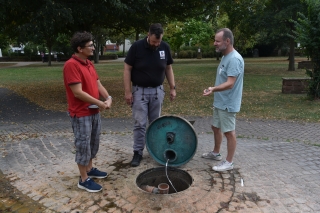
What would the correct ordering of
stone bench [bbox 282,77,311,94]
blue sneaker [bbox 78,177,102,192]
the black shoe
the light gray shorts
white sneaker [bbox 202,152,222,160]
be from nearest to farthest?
blue sneaker [bbox 78,177,102,192] → the light gray shorts → the black shoe → white sneaker [bbox 202,152,222,160] → stone bench [bbox 282,77,311,94]

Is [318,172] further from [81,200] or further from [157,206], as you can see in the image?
[81,200]

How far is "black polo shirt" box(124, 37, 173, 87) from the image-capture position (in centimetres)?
432

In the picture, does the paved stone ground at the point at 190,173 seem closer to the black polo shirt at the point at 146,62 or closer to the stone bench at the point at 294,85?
the black polo shirt at the point at 146,62

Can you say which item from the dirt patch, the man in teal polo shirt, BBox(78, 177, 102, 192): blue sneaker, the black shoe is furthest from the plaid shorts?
the man in teal polo shirt

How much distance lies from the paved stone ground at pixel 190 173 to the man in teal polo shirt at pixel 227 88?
1.87 ft

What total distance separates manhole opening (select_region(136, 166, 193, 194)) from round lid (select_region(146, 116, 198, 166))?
12 cm

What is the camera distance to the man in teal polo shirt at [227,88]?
12.9ft

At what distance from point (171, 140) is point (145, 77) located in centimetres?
97

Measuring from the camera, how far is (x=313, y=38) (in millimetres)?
10148

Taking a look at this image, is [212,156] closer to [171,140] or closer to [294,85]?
[171,140]

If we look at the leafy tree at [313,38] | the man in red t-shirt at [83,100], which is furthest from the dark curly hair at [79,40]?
the leafy tree at [313,38]

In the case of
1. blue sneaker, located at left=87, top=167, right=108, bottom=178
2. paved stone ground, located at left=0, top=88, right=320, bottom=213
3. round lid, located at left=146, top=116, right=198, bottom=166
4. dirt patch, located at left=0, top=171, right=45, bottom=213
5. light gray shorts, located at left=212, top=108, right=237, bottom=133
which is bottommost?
dirt patch, located at left=0, top=171, right=45, bottom=213

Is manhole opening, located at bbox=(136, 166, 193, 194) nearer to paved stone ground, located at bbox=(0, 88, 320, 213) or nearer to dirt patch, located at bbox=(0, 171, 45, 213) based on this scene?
paved stone ground, located at bbox=(0, 88, 320, 213)

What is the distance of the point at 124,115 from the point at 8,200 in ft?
17.6
